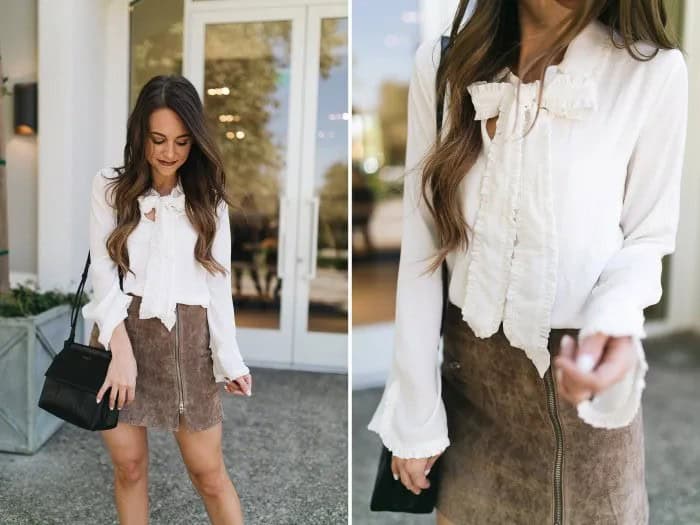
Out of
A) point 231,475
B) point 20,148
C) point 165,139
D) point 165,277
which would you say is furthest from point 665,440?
point 20,148

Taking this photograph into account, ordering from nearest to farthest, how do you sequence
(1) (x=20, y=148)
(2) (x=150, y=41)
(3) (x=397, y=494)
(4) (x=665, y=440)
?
(3) (x=397, y=494) < (2) (x=150, y=41) < (1) (x=20, y=148) < (4) (x=665, y=440)

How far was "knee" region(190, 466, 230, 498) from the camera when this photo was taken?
1.77 m

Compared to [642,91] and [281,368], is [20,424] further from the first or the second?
[642,91]

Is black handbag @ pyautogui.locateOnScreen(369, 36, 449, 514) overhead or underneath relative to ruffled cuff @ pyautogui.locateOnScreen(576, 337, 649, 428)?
underneath

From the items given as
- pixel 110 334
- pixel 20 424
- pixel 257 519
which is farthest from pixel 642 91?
pixel 20 424

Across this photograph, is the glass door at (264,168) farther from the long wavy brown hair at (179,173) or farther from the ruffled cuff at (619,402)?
the ruffled cuff at (619,402)

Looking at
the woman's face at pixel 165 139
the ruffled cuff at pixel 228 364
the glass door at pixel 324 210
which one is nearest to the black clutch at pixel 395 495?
the ruffled cuff at pixel 228 364

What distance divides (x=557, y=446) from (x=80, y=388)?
1172 mm

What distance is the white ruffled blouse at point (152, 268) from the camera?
160 cm

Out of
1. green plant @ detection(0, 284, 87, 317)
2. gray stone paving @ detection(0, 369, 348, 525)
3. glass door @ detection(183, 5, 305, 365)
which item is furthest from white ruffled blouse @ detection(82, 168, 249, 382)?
glass door @ detection(183, 5, 305, 365)

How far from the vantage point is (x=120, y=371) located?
160cm

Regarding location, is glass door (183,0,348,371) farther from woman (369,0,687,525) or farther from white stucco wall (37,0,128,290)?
woman (369,0,687,525)

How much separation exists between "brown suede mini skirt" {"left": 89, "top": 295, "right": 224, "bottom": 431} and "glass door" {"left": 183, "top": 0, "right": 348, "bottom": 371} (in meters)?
1.73

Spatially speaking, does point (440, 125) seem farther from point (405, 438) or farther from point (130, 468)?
point (130, 468)
